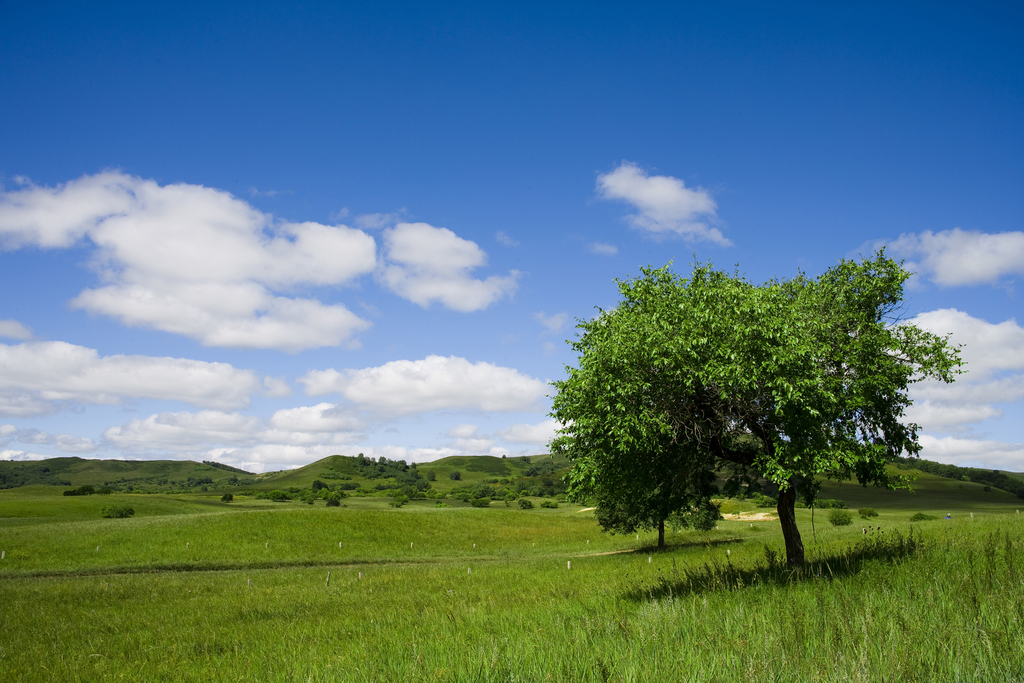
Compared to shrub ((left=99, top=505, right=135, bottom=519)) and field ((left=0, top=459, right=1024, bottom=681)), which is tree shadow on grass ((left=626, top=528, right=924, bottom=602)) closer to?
field ((left=0, top=459, right=1024, bottom=681))

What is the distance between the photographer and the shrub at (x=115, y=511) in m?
80.3

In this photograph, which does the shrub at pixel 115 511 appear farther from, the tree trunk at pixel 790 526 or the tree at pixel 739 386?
the tree trunk at pixel 790 526

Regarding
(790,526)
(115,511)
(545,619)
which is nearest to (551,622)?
(545,619)

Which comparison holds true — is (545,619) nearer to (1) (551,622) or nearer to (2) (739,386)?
(1) (551,622)

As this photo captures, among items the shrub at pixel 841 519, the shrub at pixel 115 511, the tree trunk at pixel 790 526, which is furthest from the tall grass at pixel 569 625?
the shrub at pixel 115 511

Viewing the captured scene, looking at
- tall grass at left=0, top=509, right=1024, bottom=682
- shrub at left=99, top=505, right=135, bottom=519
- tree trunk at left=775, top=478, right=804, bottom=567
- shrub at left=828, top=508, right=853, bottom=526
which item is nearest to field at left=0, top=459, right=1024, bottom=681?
tall grass at left=0, top=509, right=1024, bottom=682

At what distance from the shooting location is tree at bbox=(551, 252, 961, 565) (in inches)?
606

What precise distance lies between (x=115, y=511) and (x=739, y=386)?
97159mm

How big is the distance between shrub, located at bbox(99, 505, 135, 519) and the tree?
89.9 meters

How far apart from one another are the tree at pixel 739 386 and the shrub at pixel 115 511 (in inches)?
3539

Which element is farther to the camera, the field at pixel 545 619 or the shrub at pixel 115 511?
the shrub at pixel 115 511

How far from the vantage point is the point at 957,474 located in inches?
7377

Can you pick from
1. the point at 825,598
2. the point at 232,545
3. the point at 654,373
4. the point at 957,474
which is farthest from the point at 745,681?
the point at 957,474

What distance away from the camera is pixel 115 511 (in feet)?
265
